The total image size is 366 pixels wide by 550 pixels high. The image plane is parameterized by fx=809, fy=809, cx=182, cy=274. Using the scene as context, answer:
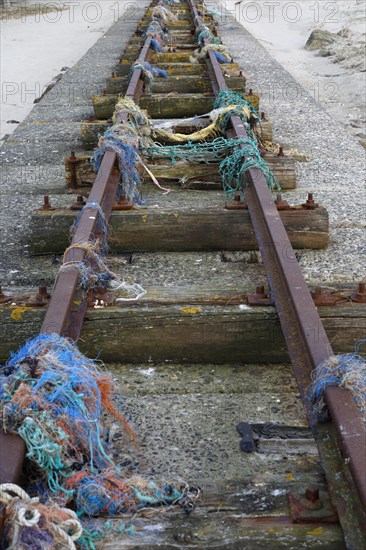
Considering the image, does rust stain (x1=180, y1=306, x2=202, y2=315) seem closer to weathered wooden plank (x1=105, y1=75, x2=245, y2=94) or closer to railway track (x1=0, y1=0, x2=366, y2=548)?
railway track (x1=0, y1=0, x2=366, y2=548)

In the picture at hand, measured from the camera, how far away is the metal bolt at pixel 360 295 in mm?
3254

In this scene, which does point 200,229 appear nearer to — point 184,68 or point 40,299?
point 40,299

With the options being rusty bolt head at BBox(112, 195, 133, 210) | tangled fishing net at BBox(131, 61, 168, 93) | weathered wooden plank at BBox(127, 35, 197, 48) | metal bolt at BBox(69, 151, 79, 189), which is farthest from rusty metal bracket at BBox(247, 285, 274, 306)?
weathered wooden plank at BBox(127, 35, 197, 48)

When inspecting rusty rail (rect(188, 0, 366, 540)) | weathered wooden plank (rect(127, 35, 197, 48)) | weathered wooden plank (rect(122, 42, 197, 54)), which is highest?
rusty rail (rect(188, 0, 366, 540))

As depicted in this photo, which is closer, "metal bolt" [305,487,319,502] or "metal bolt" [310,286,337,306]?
"metal bolt" [305,487,319,502]

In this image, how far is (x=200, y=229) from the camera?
14.0 feet

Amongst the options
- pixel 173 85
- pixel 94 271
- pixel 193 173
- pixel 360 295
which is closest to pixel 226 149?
pixel 193 173

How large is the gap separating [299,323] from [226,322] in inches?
16.3

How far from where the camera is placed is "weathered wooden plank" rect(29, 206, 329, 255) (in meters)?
4.22

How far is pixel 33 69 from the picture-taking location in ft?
52.9

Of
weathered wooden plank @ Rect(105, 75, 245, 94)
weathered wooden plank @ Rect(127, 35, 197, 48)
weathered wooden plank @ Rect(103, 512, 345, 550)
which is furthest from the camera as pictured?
weathered wooden plank @ Rect(127, 35, 197, 48)

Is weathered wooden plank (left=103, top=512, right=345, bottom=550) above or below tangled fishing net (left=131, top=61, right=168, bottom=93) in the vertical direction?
above

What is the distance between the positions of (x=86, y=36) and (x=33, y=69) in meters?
4.95

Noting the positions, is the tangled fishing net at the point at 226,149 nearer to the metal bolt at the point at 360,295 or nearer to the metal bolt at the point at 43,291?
the metal bolt at the point at 360,295
